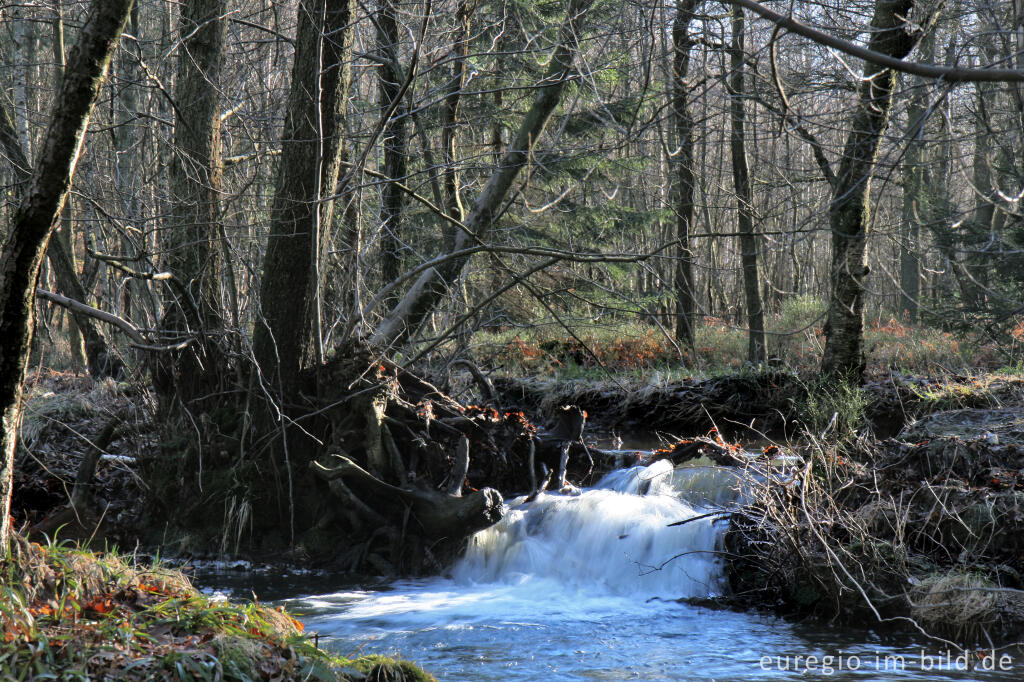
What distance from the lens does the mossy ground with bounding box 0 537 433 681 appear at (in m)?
3.58

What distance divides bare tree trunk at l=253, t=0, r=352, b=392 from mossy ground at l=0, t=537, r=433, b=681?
3.53 metres

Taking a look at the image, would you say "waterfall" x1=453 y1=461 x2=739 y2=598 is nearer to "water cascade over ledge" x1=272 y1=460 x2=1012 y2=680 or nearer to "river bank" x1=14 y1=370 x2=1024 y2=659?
"water cascade over ledge" x1=272 y1=460 x2=1012 y2=680

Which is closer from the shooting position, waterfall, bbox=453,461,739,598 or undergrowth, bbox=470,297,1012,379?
waterfall, bbox=453,461,739,598

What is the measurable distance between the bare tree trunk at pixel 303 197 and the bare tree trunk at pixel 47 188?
354 centimetres

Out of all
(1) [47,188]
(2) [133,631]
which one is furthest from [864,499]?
(1) [47,188]

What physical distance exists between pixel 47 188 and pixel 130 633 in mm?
2045

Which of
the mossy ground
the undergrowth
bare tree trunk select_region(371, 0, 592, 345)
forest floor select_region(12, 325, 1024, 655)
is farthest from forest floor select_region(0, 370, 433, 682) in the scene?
the undergrowth

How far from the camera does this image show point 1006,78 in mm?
3322

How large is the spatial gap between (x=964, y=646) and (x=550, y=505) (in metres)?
3.94

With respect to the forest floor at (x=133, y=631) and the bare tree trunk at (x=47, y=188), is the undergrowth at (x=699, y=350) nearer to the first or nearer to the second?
the forest floor at (x=133, y=631)

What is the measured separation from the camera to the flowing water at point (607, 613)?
18.4ft

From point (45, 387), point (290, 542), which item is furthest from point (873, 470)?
point (45, 387)

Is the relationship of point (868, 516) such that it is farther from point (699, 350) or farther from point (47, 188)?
point (699, 350)

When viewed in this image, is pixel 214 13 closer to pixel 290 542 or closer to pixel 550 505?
pixel 290 542
